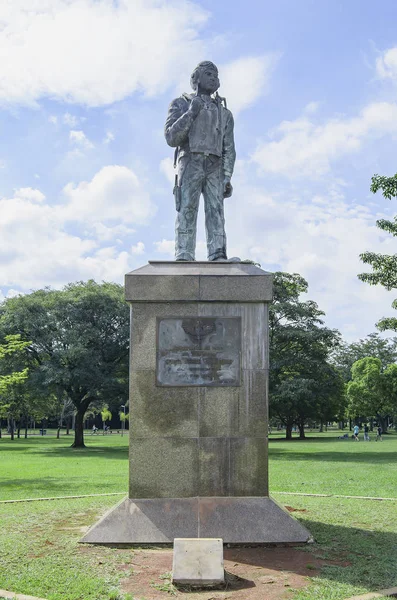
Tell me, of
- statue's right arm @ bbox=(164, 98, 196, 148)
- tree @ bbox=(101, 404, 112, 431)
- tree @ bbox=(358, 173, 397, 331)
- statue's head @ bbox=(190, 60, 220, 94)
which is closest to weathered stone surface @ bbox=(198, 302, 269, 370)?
statue's right arm @ bbox=(164, 98, 196, 148)

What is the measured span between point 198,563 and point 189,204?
16.7 ft

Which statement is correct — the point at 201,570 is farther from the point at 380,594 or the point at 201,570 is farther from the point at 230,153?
the point at 230,153

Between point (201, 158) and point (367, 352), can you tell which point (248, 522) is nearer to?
point (201, 158)

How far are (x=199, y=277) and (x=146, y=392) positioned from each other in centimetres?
158

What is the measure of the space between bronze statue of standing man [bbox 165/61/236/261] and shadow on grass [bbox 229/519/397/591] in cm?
398

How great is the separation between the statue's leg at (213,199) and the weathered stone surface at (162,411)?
2.45 m

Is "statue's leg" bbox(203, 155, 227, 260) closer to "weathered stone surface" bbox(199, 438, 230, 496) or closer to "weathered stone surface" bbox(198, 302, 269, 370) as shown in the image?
"weathered stone surface" bbox(198, 302, 269, 370)

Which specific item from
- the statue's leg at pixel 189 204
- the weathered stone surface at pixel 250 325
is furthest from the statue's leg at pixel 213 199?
the weathered stone surface at pixel 250 325

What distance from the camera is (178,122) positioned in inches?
352

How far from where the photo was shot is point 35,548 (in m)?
6.68

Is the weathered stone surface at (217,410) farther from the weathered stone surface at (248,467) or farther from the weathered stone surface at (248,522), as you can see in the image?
the weathered stone surface at (248,522)

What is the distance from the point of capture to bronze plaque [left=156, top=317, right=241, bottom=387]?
25.1 ft

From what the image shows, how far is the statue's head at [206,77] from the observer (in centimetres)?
918

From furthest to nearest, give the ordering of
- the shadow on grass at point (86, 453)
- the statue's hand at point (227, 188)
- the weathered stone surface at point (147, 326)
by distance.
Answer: the shadow on grass at point (86, 453)
the statue's hand at point (227, 188)
the weathered stone surface at point (147, 326)
